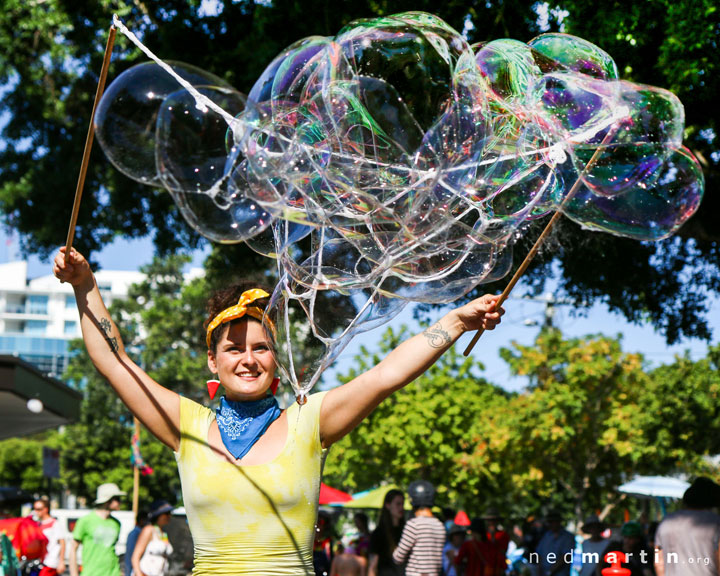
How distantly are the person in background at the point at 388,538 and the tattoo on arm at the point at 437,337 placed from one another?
5.88 m

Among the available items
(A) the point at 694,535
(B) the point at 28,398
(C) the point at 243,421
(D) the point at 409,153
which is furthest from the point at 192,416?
(B) the point at 28,398

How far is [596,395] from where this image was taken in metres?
26.2

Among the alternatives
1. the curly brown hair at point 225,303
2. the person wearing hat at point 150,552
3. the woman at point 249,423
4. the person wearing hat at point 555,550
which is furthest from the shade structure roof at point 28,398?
the woman at point 249,423

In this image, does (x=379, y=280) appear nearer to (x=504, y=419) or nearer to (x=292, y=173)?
(x=292, y=173)

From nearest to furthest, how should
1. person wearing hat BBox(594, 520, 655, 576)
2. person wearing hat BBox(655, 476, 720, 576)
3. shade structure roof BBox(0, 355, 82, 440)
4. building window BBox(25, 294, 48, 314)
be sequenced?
person wearing hat BBox(655, 476, 720, 576)
person wearing hat BBox(594, 520, 655, 576)
shade structure roof BBox(0, 355, 82, 440)
building window BBox(25, 294, 48, 314)

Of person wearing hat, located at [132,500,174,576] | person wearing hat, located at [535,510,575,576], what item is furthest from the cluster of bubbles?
person wearing hat, located at [535,510,575,576]

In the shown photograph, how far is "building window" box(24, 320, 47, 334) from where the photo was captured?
449 ft

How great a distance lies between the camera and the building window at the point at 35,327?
5389 inches

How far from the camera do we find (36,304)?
138 m

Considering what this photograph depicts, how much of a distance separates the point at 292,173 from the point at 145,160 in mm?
1316

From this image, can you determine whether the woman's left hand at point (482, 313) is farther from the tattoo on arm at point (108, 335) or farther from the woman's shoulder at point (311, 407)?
the tattoo on arm at point (108, 335)

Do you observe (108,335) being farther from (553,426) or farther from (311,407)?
(553,426)

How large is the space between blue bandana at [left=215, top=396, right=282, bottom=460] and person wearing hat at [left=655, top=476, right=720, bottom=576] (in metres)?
4.26

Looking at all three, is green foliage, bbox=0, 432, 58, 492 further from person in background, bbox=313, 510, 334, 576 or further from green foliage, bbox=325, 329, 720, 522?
person in background, bbox=313, 510, 334, 576
